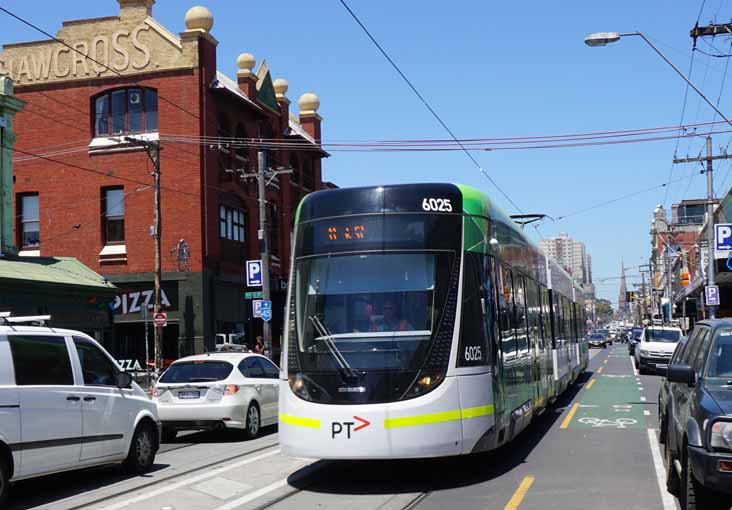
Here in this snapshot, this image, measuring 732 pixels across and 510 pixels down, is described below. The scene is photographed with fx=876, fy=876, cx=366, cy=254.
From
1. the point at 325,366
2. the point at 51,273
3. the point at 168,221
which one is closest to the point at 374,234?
the point at 325,366

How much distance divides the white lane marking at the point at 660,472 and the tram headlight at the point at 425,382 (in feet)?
8.37

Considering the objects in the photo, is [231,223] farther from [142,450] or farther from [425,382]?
[425,382]

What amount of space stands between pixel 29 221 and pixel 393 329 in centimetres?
3228

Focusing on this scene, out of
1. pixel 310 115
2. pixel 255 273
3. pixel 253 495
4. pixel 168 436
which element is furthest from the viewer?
pixel 310 115

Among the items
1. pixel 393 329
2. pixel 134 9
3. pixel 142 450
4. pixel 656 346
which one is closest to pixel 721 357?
pixel 393 329

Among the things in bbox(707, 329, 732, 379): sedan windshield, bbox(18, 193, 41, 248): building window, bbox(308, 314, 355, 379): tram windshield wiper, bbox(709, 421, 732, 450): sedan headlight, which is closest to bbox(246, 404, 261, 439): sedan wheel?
bbox(308, 314, 355, 379): tram windshield wiper

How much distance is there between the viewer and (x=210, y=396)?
14594 mm

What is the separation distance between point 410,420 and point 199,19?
30871mm

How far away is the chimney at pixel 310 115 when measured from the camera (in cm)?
5181

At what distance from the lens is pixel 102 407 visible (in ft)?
34.9

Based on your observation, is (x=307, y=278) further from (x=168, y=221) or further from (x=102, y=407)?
(x=168, y=221)

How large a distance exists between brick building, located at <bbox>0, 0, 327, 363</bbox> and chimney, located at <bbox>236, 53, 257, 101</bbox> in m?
2.25

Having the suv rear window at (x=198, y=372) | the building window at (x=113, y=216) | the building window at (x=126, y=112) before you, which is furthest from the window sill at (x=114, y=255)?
the suv rear window at (x=198, y=372)

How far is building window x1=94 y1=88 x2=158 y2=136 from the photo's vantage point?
3681cm
